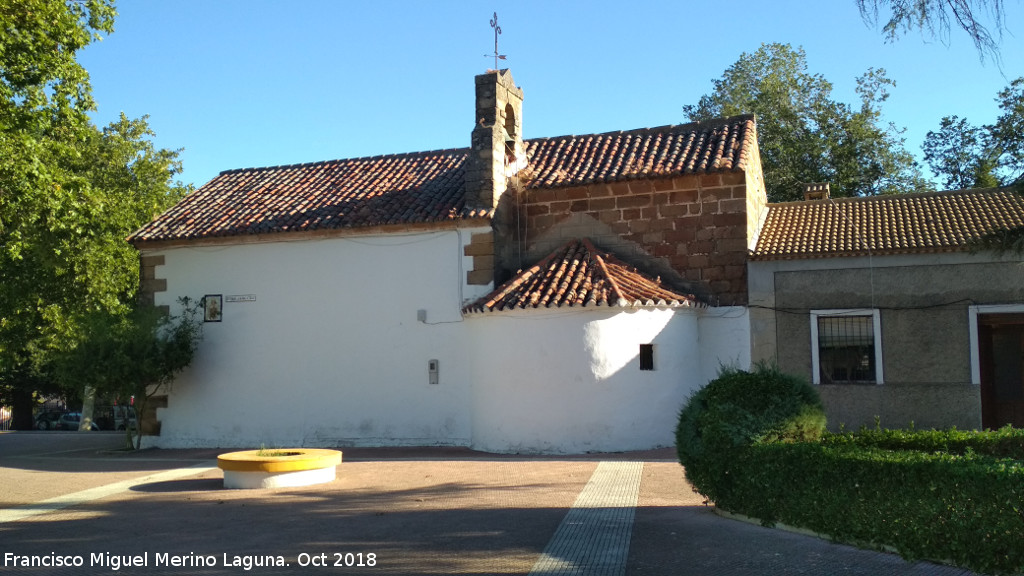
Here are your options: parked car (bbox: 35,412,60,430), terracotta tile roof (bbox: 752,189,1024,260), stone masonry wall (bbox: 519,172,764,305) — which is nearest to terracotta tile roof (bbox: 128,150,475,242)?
stone masonry wall (bbox: 519,172,764,305)

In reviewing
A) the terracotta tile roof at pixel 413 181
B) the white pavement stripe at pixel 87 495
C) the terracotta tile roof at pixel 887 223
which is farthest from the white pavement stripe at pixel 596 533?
the terracotta tile roof at pixel 413 181

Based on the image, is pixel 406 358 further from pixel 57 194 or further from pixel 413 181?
pixel 57 194

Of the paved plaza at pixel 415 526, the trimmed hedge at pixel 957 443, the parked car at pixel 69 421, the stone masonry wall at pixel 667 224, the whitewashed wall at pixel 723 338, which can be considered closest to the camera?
the paved plaza at pixel 415 526

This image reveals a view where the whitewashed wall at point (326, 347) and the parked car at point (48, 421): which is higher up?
the whitewashed wall at point (326, 347)

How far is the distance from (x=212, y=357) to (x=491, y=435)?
692 centimetres

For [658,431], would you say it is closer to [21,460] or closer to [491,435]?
[491,435]

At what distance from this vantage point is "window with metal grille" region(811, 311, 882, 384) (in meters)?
16.1

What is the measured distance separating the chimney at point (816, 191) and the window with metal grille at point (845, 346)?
5939 millimetres

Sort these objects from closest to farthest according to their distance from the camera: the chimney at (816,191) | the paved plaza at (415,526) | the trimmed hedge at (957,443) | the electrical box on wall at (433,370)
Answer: the paved plaza at (415,526) < the trimmed hedge at (957,443) < the electrical box on wall at (433,370) < the chimney at (816,191)

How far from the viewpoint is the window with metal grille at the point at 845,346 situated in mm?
16109

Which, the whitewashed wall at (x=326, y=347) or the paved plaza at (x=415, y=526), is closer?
the paved plaza at (x=415, y=526)

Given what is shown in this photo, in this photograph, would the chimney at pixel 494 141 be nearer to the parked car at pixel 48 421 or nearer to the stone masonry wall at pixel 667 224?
the stone masonry wall at pixel 667 224

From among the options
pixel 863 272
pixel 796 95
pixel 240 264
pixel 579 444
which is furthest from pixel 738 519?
pixel 796 95

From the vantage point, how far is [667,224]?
55.9ft
